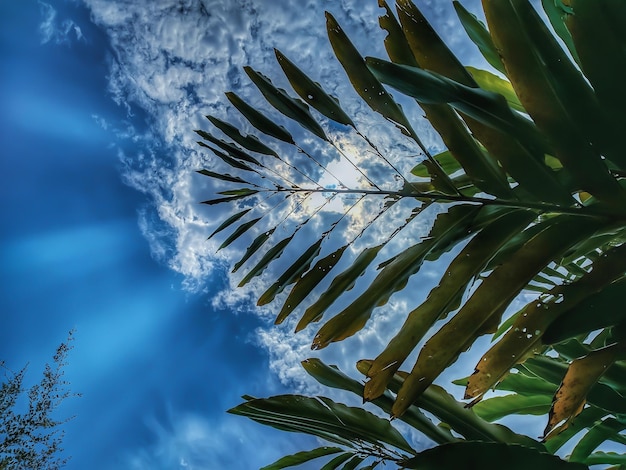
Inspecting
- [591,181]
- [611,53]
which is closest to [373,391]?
[591,181]

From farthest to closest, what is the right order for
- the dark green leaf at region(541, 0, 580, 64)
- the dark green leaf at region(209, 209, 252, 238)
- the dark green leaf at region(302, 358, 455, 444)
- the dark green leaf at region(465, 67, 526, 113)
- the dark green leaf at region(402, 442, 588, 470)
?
the dark green leaf at region(465, 67, 526, 113) → the dark green leaf at region(209, 209, 252, 238) → the dark green leaf at region(541, 0, 580, 64) → the dark green leaf at region(302, 358, 455, 444) → the dark green leaf at region(402, 442, 588, 470)

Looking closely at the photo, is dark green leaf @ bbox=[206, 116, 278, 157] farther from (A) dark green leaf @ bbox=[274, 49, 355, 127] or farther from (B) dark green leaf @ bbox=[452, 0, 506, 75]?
(B) dark green leaf @ bbox=[452, 0, 506, 75]

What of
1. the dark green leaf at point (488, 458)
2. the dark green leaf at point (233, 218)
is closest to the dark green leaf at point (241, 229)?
the dark green leaf at point (233, 218)

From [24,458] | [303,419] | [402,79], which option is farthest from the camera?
[24,458]

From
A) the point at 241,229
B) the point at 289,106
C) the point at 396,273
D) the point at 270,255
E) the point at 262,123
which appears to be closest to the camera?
the point at 396,273

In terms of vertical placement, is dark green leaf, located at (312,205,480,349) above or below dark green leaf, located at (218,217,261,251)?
below

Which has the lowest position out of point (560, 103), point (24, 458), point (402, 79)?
point (560, 103)

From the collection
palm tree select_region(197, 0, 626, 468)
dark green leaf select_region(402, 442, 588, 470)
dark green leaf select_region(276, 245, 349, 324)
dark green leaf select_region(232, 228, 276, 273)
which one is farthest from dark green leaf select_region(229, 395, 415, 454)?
dark green leaf select_region(232, 228, 276, 273)

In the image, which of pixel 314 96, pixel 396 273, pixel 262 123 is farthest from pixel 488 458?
pixel 262 123

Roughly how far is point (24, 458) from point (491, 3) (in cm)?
841

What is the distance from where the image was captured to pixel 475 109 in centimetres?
59

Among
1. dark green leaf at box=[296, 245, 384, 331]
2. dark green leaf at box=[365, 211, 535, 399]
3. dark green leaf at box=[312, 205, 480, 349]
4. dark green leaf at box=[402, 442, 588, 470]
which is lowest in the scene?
dark green leaf at box=[402, 442, 588, 470]

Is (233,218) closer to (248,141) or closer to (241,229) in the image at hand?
(241,229)

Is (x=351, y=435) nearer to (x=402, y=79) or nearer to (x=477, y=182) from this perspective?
(x=477, y=182)
